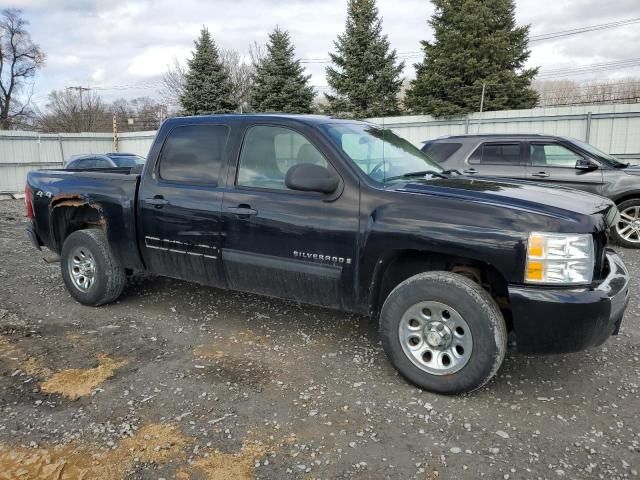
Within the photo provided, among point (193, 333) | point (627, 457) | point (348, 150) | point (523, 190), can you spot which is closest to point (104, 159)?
point (193, 333)

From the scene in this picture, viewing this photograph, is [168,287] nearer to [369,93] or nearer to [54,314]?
[54,314]

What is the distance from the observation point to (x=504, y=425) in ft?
9.57

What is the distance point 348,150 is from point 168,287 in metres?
3.12

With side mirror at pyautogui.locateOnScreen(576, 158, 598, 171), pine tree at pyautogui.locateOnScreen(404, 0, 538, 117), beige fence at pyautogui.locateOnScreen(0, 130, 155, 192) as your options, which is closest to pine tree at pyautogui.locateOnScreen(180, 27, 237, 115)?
beige fence at pyautogui.locateOnScreen(0, 130, 155, 192)

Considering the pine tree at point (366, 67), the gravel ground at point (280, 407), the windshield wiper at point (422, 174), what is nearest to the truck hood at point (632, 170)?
the gravel ground at point (280, 407)

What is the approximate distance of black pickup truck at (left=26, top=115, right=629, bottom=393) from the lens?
2.91 meters

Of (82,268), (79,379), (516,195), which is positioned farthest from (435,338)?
(82,268)

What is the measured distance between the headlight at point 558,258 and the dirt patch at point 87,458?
2.24 metres

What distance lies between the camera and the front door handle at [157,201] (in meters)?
4.30

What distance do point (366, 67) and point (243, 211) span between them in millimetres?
23969

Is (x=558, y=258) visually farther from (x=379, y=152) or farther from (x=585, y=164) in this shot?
(x=585, y=164)

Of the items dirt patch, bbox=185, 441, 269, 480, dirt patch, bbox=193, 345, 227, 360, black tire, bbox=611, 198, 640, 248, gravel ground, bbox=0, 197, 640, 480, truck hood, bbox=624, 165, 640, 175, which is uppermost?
truck hood, bbox=624, 165, 640, 175

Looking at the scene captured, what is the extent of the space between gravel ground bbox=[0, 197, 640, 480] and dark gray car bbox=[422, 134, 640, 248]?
11.7 ft

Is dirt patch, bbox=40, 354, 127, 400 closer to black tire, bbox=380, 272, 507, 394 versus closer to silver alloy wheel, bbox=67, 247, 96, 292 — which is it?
silver alloy wheel, bbox=67, 247, 96, 292
